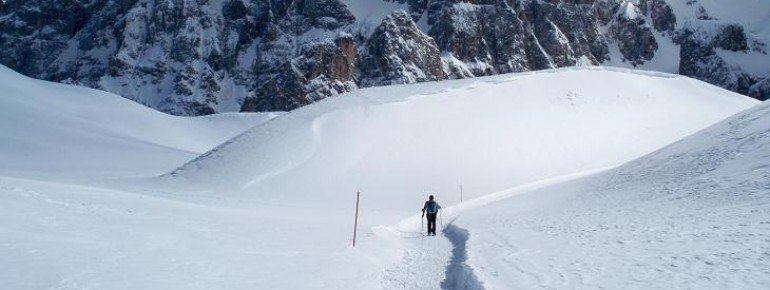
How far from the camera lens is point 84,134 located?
138ft

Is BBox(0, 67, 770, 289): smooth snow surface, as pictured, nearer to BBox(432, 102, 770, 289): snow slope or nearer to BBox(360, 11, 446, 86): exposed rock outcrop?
BBox(432, 102, 770, 289): snow slope

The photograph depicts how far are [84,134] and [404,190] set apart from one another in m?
26.1

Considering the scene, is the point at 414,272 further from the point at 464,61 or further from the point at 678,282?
the point at 464,61

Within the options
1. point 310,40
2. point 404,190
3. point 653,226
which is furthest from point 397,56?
point 653,226

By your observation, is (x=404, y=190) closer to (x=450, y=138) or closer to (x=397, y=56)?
(x=450, y=138)

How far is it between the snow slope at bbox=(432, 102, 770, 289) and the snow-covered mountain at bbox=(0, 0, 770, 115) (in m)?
107

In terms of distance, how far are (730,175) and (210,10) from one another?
564 ft

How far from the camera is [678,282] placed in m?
7.31

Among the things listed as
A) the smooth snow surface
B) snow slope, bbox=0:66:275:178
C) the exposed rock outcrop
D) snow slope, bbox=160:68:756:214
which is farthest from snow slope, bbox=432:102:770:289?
the exposed rock outcrop

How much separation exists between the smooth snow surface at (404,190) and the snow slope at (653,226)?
0.07 m

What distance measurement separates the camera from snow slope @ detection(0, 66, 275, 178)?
34.5 metres

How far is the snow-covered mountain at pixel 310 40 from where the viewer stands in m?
146

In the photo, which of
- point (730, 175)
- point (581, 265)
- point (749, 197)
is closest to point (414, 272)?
point (581, 265)

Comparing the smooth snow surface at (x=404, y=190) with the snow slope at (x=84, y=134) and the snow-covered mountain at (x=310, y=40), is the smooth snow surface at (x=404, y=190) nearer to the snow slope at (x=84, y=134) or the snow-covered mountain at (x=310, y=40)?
the snow slope at (x=84, y=134)
